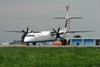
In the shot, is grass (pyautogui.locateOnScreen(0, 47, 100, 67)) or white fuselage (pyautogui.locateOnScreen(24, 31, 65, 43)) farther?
white fuselage (pyautogui.locateOnScreen(24, 31, 65, 43))

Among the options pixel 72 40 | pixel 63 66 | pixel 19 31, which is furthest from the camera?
pixel 72 40

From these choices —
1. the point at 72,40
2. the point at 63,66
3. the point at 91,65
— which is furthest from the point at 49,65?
the point at 72,40

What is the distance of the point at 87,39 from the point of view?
124438 millimetres

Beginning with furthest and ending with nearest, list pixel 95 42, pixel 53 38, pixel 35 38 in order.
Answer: pixel 95 42 → pixel 53 38 → pixel 35 38

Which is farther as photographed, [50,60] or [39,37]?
[39,37]

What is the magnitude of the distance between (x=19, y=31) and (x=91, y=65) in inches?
3347

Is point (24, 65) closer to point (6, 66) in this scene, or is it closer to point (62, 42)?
point (6, 66)

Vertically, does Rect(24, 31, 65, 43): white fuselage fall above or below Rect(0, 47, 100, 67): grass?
below

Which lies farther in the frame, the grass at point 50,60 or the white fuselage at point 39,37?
the white fuselage at point 39,37

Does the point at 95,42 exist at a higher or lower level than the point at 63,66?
lower

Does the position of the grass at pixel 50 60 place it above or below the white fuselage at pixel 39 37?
above

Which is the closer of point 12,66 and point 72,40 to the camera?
point 12,66

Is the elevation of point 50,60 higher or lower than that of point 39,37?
higher

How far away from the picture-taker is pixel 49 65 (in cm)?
2039
